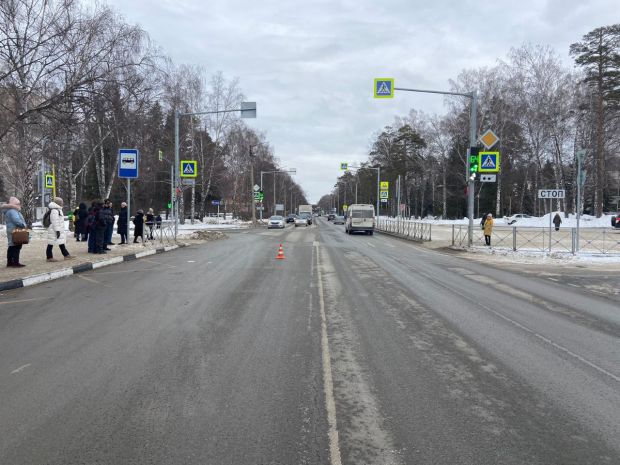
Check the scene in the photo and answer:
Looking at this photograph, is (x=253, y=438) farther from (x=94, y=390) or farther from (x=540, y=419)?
(x=540, y=419)

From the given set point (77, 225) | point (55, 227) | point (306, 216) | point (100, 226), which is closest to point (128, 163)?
point (100, 226)

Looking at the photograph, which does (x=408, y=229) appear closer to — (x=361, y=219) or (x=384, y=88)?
(x=361, y=219)

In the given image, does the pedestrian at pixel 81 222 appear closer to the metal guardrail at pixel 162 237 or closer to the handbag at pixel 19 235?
the metal guardrail at pixel 162 237

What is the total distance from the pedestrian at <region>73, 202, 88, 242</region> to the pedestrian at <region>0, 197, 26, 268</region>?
828cm

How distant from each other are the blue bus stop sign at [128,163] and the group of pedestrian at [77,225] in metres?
1.32

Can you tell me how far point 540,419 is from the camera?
3904mm

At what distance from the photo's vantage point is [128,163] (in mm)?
18703

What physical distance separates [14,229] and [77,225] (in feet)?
34.4

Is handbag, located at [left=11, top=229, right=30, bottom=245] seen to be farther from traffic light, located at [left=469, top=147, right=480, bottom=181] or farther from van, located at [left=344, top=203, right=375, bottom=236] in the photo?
van, located at [left=344, top=203, right=375, bottom=236]

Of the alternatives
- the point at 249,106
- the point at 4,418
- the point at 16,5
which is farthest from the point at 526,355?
the point at 249,106

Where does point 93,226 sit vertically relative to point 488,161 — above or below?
below

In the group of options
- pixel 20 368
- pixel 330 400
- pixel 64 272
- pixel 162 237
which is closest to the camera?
pixel 330 400

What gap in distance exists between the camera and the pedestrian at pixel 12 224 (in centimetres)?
1177

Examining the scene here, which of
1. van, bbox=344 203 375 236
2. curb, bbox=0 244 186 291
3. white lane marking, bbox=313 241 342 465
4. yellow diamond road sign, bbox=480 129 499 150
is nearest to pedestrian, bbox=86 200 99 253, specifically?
curb, bbox=0 244 186 291
